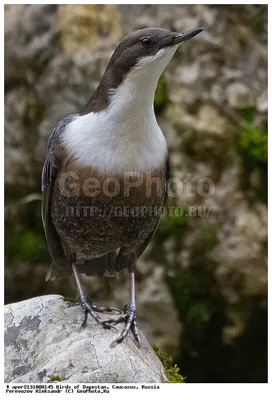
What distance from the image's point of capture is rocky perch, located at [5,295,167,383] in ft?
8.60

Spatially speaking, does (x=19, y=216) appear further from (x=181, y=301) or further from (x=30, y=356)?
(x=30, y=356)

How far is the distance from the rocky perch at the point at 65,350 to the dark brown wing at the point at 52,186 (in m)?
0.24

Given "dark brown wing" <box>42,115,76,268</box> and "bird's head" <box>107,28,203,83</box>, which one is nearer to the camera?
"bird's head" <box>107,28,203,83</box>

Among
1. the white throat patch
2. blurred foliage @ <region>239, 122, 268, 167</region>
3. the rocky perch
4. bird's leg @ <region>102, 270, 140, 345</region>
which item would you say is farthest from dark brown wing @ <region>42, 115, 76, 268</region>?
blurred foliage @ <region>239, 122, 268, 167</region>

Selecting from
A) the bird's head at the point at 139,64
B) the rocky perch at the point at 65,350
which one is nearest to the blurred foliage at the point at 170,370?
the rocky perch at the point at 65,350

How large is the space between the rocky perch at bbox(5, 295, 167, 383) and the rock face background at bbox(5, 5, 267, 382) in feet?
4.12

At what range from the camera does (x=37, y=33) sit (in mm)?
4395

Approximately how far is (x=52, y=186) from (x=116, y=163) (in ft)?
1.37

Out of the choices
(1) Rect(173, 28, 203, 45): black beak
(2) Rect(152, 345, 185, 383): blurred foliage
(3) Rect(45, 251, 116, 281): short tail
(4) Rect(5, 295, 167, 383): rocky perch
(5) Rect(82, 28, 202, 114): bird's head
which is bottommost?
(2) Rect(152, 345, 185, 383): blurred foliage

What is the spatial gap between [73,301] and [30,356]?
1.31 ft

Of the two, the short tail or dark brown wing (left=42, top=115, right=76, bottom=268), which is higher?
dark brown wing (left=42, top=115, right=76, bottom=268)

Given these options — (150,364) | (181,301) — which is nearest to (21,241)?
(181,301)

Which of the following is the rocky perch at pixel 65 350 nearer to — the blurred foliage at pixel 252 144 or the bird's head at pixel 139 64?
the bird's head at pixel 139 64

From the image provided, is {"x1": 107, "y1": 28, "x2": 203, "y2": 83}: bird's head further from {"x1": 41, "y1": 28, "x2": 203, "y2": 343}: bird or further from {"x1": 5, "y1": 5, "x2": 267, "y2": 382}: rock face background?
{"x1": 5, "y1": 5, "x2": 267, "y2": 382}: rock face background
